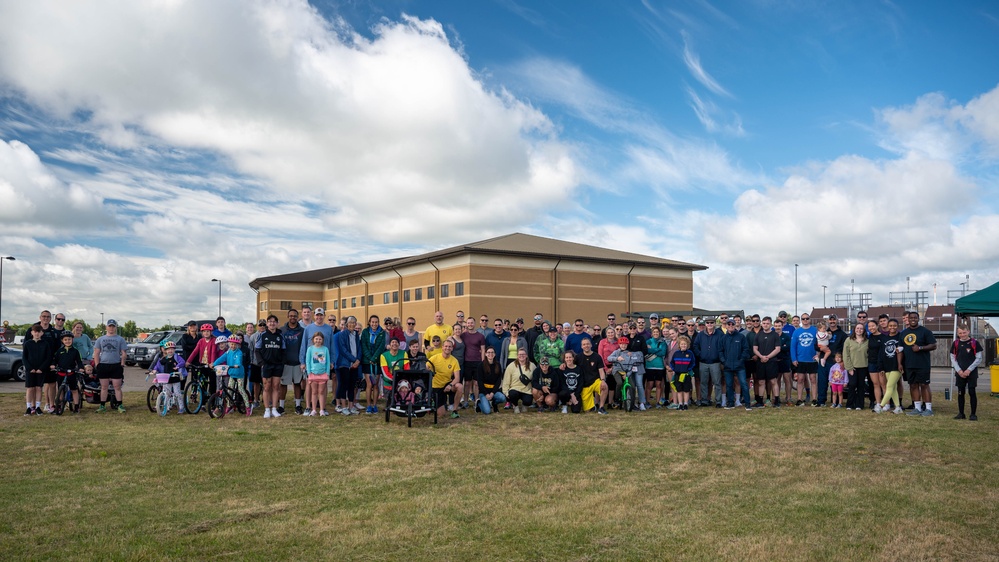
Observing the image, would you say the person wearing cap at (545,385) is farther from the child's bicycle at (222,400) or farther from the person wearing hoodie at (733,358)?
the child's bicycle at (222,400)

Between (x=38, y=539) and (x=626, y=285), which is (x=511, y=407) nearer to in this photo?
(x=38, y=539)

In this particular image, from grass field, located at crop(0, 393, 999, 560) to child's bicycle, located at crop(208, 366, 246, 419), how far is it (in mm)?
1241

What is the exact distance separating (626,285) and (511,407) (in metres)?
41.8

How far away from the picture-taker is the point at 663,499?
641 centimetres

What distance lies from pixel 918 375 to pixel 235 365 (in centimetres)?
1282

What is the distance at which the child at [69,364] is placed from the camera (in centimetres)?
1316

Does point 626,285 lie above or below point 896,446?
above

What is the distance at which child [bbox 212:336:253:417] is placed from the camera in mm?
12594

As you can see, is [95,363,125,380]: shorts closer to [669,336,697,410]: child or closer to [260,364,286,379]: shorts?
[260,364,286,379]: shorts

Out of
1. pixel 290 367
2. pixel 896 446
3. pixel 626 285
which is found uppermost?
pixel 626 285

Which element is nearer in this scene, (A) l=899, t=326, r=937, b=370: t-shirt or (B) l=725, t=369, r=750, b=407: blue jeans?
(A) l=899, t=326, r=937, b=370: t-shirt

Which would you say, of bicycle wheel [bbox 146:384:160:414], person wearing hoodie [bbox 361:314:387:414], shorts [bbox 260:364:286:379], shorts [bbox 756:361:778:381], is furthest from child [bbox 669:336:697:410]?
bicycle wheel [bbox 146:384:160:414]

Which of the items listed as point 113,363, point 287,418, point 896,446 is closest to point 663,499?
point 896,446

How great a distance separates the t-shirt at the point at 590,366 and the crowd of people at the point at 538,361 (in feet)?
0.07
